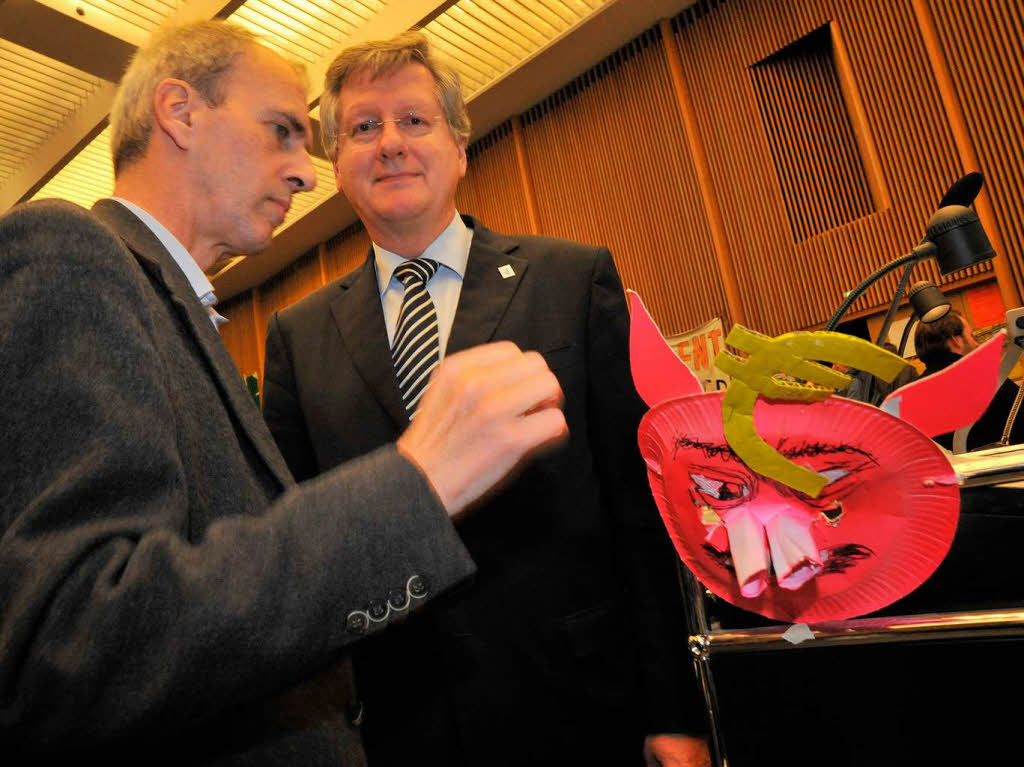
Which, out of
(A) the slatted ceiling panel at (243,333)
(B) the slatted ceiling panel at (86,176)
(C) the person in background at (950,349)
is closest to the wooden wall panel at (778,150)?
(C) the person in background at (950,349)

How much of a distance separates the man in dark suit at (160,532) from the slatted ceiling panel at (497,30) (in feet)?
21.2

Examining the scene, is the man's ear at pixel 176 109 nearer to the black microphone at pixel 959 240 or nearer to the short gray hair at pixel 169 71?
the short gray hair at pixel 169 71

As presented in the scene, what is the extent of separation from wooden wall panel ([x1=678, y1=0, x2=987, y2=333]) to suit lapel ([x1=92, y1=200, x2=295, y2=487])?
5.56 meters

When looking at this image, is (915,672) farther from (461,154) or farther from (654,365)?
(461,154)

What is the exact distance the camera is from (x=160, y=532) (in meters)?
0.59

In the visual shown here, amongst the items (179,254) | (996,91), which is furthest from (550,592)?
(996,91)

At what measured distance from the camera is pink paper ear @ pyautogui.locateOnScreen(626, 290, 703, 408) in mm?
800

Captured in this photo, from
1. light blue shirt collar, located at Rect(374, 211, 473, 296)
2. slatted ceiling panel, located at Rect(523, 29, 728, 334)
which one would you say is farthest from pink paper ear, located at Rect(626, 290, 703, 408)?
slatted ceiling panel, located at Rect(523, 29, 728, 334)

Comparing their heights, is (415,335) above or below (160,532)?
above

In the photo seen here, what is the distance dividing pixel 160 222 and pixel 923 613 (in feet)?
4.21

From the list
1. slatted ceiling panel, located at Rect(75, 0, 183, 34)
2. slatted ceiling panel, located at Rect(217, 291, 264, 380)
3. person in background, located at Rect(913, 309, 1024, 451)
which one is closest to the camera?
person in background, located at Rect(913, 309, 1024, 451)

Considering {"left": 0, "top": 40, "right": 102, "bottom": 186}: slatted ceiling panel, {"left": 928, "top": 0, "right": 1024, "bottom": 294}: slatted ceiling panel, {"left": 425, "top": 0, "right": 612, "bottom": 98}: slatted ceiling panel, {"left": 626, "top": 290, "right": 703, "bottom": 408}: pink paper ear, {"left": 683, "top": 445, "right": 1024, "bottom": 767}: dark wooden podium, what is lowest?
{"left": 683, "top": 445, "right": 1024, "bottom": 767}: dark wooden podium

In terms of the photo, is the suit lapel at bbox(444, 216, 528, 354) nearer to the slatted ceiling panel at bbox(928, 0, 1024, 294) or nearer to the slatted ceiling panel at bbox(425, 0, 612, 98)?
the slatted ceiling panel at bbox(928, 0, 1024, 294)

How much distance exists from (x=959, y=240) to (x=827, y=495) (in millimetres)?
681
